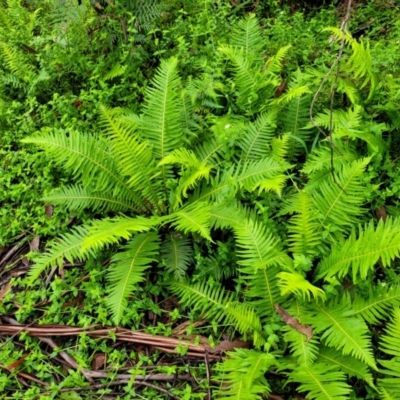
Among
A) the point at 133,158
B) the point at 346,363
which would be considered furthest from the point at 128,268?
the point at 346,363

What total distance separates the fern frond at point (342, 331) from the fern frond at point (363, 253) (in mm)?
208

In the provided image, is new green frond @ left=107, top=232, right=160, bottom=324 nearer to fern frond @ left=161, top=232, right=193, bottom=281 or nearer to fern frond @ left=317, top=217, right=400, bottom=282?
fern frond @ left=161, top=232, right=193, bottom=281

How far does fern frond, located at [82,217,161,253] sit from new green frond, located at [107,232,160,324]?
4.1 inches

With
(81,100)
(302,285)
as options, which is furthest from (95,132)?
(302,285)

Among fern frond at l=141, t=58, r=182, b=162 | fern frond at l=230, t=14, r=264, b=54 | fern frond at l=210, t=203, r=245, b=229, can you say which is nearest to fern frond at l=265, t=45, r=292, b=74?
fern frond at l=230, t=14, r=264, b=54

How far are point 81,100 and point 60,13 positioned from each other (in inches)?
38.2

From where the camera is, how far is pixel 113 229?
2852 mm

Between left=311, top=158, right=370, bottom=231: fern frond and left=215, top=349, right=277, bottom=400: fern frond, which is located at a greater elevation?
left=311, top=158, right=370, bottom=231: fern frond

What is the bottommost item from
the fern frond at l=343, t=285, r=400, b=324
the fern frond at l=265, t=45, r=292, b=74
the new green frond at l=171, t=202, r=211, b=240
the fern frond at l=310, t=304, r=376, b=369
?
the fern frond at l=310, t=304, r=376, b=369

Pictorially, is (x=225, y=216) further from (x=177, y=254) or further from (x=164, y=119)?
(x=164, y=119)

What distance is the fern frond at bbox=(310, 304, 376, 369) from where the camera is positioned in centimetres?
236

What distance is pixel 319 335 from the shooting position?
8.71 ft

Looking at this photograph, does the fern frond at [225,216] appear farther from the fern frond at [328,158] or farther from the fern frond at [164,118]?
the fern frond at [164,118]

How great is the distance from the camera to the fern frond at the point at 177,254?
2947 mm
